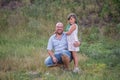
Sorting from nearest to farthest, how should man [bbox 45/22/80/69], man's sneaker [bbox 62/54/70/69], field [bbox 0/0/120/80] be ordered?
man's sneaker [bbox 62/54/70/69] < man [bbox 45/22/80/69] < field [bbox 0/0/120/80]

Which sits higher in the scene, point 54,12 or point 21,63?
point 54,12

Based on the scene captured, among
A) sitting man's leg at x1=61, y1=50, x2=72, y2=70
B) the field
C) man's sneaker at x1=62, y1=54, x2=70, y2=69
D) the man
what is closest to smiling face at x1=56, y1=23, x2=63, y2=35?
the man

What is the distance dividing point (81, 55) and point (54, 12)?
6304mm

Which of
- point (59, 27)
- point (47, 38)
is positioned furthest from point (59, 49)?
point (47, 38)

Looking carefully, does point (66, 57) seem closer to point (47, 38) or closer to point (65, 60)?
point (65, 60)

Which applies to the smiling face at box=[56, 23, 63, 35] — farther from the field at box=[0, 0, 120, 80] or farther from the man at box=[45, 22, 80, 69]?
the field at box=[0, 0, 120, 80]

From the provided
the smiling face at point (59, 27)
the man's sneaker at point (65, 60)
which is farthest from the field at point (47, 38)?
the smiling face at point (59, 27)

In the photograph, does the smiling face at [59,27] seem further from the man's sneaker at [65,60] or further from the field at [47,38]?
the field at [47,38]

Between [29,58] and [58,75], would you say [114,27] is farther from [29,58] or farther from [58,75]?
[58,75]

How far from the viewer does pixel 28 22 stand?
→ 16969 mm

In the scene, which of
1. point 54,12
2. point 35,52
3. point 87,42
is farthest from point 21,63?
point 54,12

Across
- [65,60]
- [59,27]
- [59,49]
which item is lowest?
[65,60]

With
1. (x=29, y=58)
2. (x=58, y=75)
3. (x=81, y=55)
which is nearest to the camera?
(x=58, y=75)

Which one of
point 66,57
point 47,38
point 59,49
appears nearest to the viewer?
point 66,57
